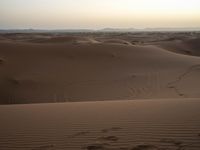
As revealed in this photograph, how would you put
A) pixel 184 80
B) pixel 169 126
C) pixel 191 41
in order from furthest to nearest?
1. pixel 191 41
2. pixel 184 80
3. pixel 169 126

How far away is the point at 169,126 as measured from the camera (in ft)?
19.1

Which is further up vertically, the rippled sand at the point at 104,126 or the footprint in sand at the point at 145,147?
the rippled sand at the point at 104,126

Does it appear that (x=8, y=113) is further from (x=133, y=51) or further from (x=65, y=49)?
(x=133, y=51)

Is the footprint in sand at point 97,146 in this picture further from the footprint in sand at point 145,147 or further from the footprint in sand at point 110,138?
the footprint in sand at point 145,147

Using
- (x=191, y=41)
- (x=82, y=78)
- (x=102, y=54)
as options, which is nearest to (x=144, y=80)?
(x=82, y=78)

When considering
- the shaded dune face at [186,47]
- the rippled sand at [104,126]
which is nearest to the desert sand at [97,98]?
the rippled sand at [104,126]

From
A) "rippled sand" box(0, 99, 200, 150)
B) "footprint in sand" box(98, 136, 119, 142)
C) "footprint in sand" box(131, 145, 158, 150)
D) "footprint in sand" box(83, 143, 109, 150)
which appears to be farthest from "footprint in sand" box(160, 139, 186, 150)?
"footprint in sand" box(83, 143, 109, 150)

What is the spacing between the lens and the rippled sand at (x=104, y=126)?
5.12 meters

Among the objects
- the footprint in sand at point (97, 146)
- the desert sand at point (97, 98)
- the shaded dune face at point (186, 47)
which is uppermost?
the shaded dune face at point (186, 47)

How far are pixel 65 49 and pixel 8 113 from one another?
44.2 ft

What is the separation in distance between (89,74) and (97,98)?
387cm

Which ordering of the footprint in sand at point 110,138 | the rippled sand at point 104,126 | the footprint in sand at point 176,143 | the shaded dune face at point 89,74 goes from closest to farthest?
the footprint in sand at point 176,143 < the rippled sand at point 104,126 < the footprint in sand at point 110,138 < the shaded dune face at point 89,74

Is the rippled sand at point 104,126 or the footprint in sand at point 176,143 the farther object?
the rippled sand at point 104,126

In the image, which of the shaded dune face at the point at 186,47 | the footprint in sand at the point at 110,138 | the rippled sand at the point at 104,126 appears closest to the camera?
the rippled sand at the point at 104,126
